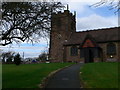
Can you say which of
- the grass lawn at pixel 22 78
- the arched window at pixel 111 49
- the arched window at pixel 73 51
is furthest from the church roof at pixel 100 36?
the grass lawn at pixel 22 78

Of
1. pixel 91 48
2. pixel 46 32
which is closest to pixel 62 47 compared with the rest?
pixel 91 48

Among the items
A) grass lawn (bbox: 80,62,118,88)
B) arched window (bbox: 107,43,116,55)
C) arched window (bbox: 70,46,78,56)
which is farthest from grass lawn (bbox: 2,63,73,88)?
arched window (bbox: 70,46,78,56)

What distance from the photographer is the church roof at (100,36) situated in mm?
54094

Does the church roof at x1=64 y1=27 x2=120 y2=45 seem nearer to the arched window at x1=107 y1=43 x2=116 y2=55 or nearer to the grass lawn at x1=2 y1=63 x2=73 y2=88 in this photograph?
the arched window at x1=107 y1=43 x2=116 y2=55

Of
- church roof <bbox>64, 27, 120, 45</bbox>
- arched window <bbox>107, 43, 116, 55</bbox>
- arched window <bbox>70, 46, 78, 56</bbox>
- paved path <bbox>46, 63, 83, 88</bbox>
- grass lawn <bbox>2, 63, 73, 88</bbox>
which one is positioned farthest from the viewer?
arched window <bbox>70, 46, 78, 56</bbox>

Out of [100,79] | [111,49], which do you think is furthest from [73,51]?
[100,79]

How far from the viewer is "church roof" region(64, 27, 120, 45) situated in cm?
5409

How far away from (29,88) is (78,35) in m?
49.5

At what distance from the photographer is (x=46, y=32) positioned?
17406mm

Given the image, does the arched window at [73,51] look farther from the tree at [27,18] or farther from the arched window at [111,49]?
the tree at [27,18]

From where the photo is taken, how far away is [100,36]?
56.6 meters

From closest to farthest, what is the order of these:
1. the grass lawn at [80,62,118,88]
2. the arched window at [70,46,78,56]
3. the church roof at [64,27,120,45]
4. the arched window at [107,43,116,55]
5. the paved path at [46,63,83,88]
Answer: the grass lawn at [80,62,118,88], the paved path at [46,63,83,88], the arched window at [107,43,116,55], the church roof at [64,27,120,45], the arched window at [70,46,78,56]

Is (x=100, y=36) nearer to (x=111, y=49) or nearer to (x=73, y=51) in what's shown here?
(x=111, y=49)

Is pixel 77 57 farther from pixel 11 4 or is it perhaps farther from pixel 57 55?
pixel 11 4
